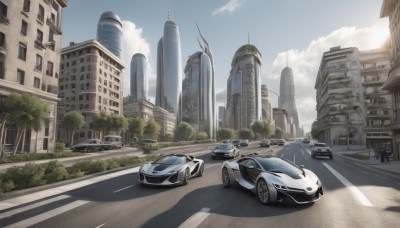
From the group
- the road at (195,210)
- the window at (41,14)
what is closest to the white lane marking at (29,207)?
the road at (195,210)

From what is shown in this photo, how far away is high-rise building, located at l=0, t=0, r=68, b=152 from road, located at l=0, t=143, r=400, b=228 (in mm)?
25091

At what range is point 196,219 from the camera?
20.2 feet

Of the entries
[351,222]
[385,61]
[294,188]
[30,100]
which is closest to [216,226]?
[294,188]

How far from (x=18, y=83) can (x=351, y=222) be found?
3745 cm

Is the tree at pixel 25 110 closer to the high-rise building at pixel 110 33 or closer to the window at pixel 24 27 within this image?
the window at pixel 24 27

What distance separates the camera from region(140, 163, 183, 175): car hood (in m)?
10.1

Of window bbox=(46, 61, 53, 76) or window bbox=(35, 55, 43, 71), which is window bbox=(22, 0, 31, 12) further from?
window bbox=(46, 61, 53, 76)

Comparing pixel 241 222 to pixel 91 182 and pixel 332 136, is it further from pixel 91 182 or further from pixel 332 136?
pixel 332 136

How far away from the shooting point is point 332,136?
260 feet

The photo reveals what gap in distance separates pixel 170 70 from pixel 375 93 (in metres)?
133

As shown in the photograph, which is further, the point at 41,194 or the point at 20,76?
the point at 20,76

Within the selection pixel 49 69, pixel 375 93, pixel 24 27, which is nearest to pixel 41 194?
pixel 24 27

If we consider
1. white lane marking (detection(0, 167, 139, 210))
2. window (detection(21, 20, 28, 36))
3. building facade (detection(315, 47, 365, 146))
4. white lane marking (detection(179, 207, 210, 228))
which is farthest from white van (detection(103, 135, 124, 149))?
building facade (detection(315, 47, 365, 146))

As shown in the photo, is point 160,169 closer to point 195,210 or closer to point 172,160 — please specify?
point 172,160
